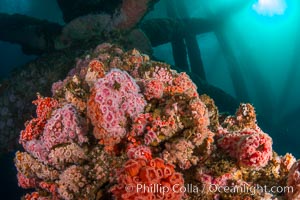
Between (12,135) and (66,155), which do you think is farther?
(12,135)

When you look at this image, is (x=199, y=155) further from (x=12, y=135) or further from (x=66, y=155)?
(x=12, y=135)

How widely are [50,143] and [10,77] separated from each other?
4.94 metres

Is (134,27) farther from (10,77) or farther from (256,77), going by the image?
(256,77)

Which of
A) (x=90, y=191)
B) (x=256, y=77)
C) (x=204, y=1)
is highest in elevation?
(x=204, y=1)

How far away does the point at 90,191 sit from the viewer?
2732mm

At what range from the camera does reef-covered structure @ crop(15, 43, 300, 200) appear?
8.14 feet

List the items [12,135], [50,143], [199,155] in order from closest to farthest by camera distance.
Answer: [199,155] → [50,143] → [12,135]

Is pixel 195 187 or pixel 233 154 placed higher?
pixel 233 154

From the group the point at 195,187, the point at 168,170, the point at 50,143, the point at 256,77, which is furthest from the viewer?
the point at 256,77

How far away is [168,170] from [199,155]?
64 centimetres

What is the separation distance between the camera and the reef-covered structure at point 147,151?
8.14ft

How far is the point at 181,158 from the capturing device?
2.81 metres

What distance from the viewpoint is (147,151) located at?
2.78 metres

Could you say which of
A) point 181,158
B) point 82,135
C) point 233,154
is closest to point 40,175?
point 82,135
